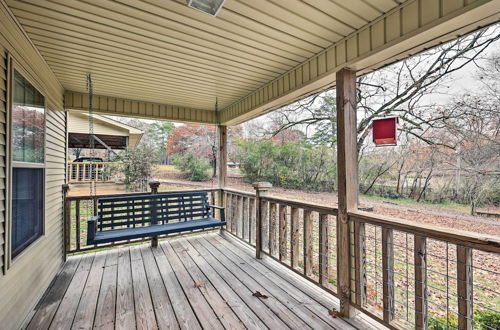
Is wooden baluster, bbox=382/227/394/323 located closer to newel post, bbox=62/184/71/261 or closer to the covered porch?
the covered porch

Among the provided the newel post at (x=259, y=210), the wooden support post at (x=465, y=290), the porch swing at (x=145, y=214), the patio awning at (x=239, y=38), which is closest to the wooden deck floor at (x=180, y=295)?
A: the newel post at (x=259, y=210)

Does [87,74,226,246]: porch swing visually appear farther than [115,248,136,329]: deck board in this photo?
Yes

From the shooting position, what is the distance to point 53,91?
9.59 ft

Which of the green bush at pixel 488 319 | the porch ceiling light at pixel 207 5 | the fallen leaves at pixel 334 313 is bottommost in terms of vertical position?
the green bush at pixel 488 319

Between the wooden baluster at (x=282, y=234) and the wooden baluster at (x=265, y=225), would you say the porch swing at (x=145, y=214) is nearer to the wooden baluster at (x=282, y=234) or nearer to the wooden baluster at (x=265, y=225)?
the wooden baluster at (x=265, y=225)

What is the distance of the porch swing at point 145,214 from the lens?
9.65ft

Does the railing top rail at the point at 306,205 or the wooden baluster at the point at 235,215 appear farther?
the wooden baluster at the point at 235,215

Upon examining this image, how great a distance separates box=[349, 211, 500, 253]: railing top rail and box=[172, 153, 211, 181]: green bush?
479 centimetres

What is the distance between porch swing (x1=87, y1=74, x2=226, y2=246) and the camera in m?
2.94

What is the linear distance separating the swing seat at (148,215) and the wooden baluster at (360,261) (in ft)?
6.33

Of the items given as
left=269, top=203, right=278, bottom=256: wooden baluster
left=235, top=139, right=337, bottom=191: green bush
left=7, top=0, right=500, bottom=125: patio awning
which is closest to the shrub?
left=235, top=139, right=337, bottom=191: green bush

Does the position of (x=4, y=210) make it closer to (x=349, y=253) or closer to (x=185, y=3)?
(x=185, y=3)

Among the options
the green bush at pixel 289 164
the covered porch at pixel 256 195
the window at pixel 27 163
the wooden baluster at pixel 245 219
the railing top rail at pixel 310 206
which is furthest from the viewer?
the green bush at pixel 289 164

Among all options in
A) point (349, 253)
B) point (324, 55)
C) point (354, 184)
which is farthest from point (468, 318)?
point (324, 55)
